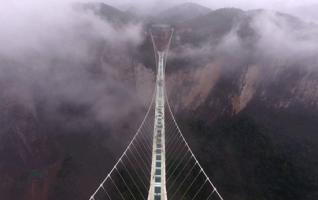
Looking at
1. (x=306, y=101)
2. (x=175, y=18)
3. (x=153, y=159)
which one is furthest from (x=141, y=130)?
(x=175, y=18)

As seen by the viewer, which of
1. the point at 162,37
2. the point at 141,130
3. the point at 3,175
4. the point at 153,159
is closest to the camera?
the point at 153,159

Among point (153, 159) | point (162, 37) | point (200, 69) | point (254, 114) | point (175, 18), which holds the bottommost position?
point (153, 159)

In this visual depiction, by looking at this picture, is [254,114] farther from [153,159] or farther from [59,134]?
[59,134]

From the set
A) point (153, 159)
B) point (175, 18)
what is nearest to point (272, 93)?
point (153, 159)

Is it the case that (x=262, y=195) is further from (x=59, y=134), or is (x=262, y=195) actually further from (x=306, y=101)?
(x=59, y=134)

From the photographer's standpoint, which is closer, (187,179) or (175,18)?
(187,179)

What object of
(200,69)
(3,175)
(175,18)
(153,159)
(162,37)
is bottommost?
(3,175)

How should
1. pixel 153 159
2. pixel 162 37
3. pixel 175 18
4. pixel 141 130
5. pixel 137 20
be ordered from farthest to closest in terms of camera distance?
pixel 175 18 → pixel 137 20 → pixel 162 37 → pixel 141 130 → pixel 153 159

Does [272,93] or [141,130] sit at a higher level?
[272,93]

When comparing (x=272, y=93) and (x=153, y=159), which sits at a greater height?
(x=272, y=93)
